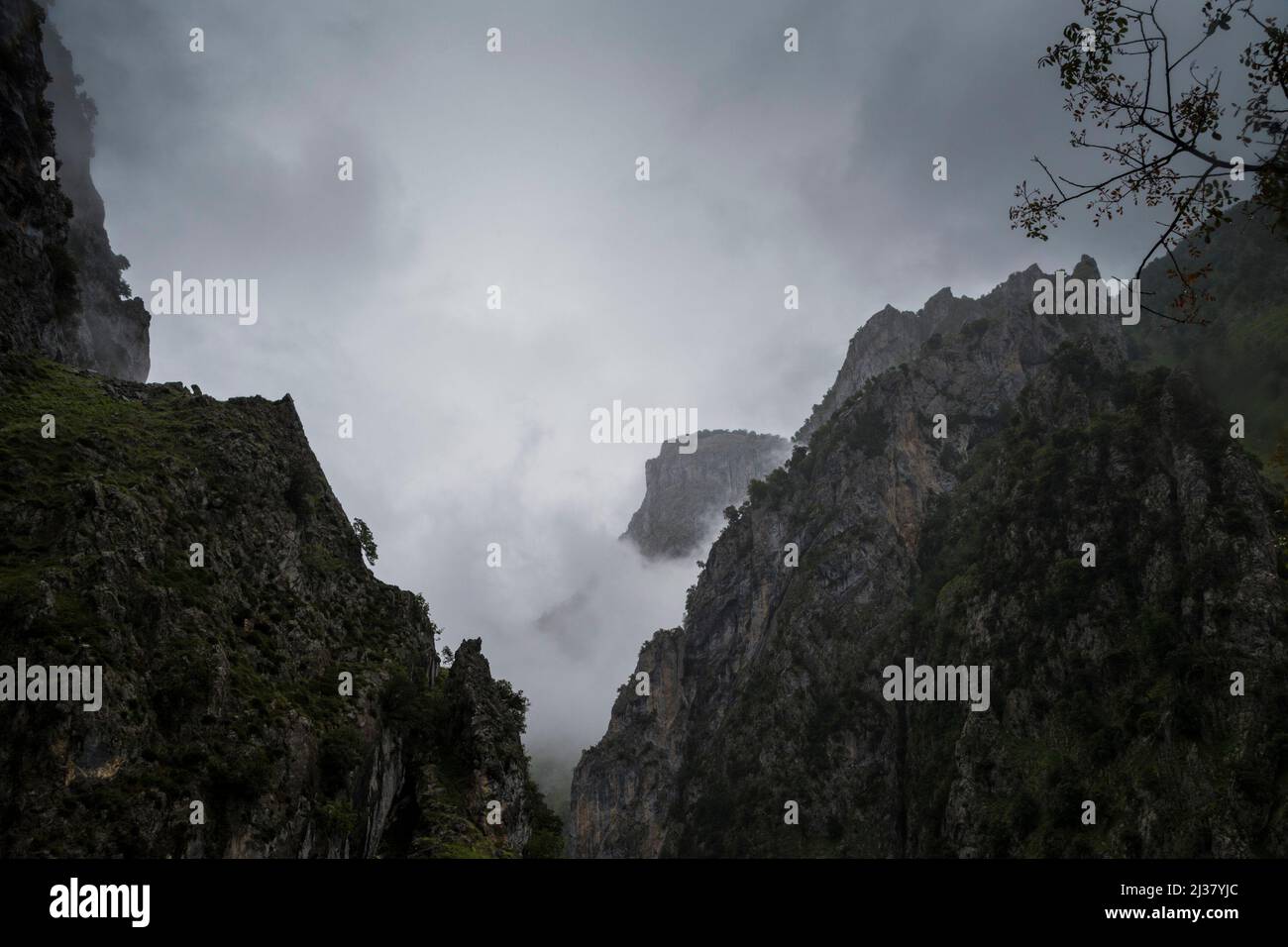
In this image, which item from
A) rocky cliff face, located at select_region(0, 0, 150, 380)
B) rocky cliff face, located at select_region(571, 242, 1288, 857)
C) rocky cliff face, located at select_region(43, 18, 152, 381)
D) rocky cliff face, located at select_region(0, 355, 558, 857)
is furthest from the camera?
rocky cliff face, located at select_region(43, 18, 152, 381)

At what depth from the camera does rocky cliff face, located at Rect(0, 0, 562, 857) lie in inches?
1147

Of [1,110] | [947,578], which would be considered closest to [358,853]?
[1,110]

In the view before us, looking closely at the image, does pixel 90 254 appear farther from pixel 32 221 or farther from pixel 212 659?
pixel 212 659

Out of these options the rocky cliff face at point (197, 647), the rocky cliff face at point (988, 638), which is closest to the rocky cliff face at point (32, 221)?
the rocky cliff face at point (197, 647)

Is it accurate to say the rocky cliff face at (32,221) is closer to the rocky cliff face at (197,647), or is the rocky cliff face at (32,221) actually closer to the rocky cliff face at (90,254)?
the rocky cliff face at (197,647)

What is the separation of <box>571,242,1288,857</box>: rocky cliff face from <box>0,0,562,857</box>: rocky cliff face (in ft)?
206

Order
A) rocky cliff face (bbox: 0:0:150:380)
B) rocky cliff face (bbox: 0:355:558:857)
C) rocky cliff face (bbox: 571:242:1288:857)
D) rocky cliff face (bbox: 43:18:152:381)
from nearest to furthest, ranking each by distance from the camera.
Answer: rocky cliff face (bbox: 0:355:558:857) < rocky cliff face (bbox: 0:0:150:380) < rocky cliff face (bbox: 571:242:1288:857) < rocky cliff face (bbox: 43:18:152:381)

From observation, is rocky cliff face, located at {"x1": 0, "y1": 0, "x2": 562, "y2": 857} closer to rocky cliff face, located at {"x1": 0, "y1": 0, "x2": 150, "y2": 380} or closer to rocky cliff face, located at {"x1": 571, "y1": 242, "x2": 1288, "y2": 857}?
rocky cliff face, located at {"x1": 0, "y1": 0, "x2": 150, "y2": 380}

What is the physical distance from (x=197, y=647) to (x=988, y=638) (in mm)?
104101

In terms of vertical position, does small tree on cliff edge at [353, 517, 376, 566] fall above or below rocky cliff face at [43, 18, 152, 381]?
below

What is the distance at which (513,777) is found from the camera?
156ft

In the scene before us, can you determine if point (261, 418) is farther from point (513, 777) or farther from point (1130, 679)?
point (1130, 679)

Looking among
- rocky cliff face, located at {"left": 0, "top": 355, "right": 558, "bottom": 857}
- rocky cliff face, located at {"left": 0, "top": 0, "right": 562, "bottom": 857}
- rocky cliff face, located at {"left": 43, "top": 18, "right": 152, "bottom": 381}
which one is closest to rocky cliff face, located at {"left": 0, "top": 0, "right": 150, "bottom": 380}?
rocky cliff face, located at {"left": 0, "top": 0, "right": 562, "bottom": 857}

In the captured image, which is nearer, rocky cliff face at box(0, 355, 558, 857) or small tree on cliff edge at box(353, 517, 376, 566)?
rocky cliff face at box(0, 355, 558, 857)
